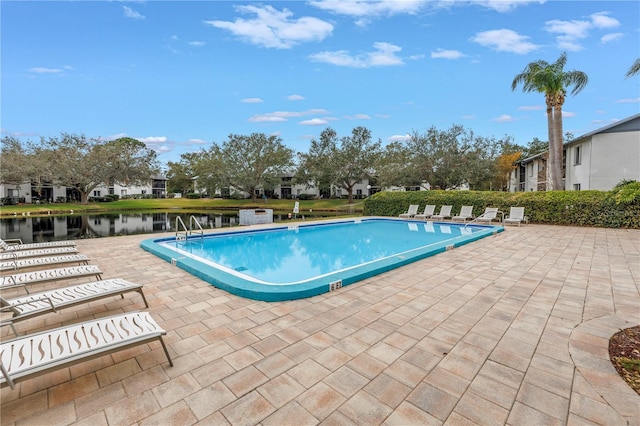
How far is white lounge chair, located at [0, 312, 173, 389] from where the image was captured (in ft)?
6.20

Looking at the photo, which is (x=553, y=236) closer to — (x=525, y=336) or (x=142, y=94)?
(x=525, y=336)

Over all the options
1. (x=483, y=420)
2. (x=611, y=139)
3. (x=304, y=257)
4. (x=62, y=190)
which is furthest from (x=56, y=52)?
(x=62, y=190)

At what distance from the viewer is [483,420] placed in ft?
6.11

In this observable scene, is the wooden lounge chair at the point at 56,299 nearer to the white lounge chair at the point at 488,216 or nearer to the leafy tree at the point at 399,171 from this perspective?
the white lounge chair at the point at 488,216

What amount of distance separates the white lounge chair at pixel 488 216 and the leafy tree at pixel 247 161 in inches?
958

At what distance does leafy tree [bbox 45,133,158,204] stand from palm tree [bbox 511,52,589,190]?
Answer: 33237 millimetres

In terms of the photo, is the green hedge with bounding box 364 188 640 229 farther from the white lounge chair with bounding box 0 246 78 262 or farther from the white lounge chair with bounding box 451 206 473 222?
the white lounge chair with bounding box 0 246 78 262

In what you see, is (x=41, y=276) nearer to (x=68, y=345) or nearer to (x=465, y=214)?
(x=68, y=345)

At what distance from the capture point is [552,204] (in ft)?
42.4

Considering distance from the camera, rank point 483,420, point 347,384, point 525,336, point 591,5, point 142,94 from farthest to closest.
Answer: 1. point 142,94
2. point 591,5
3. point 525,336
4. point 347,384
5. point 483,420

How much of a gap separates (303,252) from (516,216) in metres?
9.96

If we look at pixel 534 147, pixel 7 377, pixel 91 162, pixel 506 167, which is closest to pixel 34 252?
pixel 7 377

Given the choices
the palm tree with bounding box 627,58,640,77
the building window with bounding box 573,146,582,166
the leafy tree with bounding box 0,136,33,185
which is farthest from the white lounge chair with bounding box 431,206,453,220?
the leafy tree with bounding box 0,136,33,185

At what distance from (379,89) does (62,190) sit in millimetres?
40480
